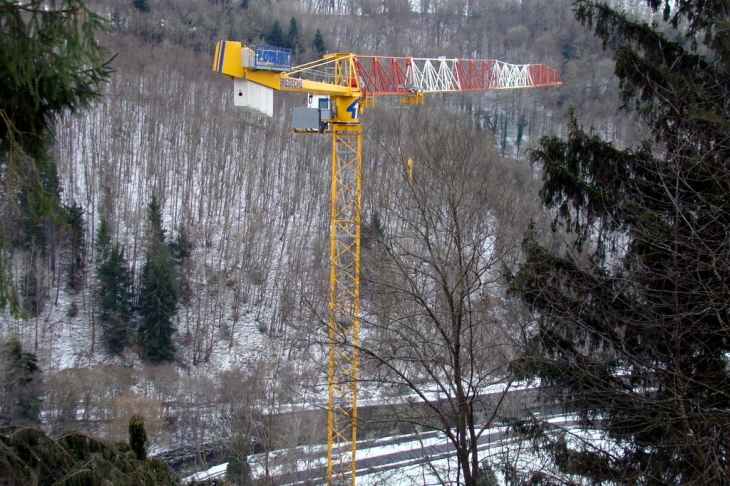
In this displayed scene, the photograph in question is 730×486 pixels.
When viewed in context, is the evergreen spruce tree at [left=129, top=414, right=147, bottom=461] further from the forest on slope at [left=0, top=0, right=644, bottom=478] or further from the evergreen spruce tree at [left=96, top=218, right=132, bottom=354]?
the evergreen spruce tree at [left=96, top=218, right=132, bottom=354]

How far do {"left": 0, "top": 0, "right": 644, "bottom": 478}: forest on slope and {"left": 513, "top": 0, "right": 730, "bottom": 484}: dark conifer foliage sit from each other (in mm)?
568

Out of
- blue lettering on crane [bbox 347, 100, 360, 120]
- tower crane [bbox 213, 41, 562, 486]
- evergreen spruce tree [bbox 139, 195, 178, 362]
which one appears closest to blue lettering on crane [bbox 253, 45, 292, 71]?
A: tower crane [bbox 213, 41, 562, 486]

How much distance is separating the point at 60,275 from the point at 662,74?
23.8 metres

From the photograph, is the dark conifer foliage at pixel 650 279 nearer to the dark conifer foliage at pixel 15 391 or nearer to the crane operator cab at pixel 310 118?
the crane operator cab at pixel 310 118

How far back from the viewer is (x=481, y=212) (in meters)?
4.79

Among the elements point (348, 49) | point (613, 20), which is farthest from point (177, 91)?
point (613, 20)

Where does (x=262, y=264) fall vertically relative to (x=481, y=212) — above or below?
below

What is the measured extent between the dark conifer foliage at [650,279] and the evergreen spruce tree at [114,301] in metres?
18.9

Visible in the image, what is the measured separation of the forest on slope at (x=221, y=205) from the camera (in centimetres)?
1004

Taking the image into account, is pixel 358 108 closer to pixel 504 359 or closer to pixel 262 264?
pixel 504 359

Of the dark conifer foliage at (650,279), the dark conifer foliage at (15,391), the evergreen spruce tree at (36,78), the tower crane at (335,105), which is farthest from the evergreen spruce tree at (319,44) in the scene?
the evergreen spruce tree at (36,78)

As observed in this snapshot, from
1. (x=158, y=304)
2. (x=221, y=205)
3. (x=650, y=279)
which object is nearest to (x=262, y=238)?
(x=221, y=205)

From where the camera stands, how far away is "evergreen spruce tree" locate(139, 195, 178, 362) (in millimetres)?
20656

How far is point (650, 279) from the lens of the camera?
3.69 meters
